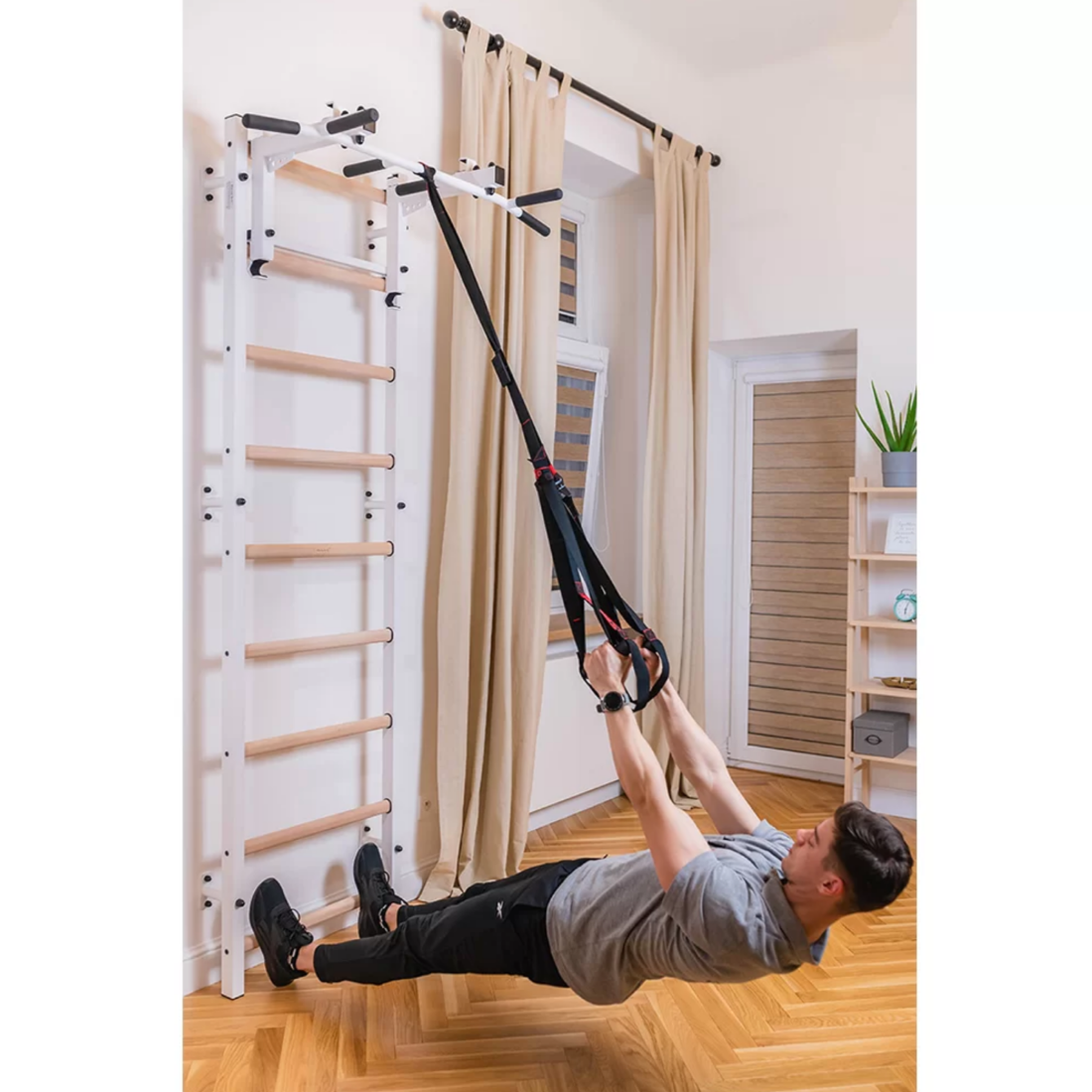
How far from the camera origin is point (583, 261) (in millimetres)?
4395

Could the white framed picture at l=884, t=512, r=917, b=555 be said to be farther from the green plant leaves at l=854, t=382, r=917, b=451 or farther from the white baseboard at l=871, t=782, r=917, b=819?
the white baseboard at l=871, t=782, r=917, b=819

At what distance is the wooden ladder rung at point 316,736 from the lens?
252 centimetres

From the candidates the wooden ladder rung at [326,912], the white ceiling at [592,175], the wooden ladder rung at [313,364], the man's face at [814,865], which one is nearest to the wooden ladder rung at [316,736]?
Result: the wooden ladder rung at [326,912]

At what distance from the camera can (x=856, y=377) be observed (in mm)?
4152

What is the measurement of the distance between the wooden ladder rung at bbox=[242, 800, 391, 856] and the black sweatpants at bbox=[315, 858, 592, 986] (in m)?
0.37

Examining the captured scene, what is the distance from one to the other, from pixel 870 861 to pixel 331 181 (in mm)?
2229

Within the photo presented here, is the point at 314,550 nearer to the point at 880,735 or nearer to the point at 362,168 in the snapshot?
the point at 362,168

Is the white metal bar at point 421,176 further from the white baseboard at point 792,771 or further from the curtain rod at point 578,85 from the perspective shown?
the white baseboard at point 792,771

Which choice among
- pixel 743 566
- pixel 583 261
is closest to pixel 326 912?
pixel 743 566

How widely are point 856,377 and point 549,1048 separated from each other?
117 inches

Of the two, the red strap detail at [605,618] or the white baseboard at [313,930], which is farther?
the white baseboard at [313,930]

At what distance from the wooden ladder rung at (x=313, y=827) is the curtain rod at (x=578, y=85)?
2404 millimetres
